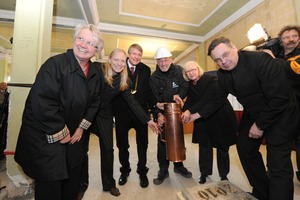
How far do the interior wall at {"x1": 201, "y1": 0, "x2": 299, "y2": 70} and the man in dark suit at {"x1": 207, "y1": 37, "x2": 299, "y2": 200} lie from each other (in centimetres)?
292

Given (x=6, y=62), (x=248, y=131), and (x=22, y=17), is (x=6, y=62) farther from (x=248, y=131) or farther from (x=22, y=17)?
(x=248, y=131)

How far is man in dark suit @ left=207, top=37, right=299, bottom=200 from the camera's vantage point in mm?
1193

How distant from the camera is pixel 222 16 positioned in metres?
4.67

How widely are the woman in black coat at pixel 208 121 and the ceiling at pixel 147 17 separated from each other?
2848mm

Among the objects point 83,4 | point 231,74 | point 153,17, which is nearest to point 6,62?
point 83,4

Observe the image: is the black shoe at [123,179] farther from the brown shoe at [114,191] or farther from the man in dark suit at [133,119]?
the brown shoe at [114,191]

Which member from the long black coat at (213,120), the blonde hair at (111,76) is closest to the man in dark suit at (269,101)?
the long black coat at (213,120)

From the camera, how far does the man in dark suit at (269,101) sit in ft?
3.92

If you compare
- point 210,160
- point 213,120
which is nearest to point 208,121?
point 213,120

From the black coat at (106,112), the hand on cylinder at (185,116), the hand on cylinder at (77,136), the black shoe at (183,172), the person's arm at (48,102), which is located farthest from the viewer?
the black shoe at (183,172)

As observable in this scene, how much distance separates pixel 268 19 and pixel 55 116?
456 cm

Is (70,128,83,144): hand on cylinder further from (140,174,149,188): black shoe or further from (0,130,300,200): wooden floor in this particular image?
(140,174,149,188): black shoe

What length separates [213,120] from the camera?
1.95 m

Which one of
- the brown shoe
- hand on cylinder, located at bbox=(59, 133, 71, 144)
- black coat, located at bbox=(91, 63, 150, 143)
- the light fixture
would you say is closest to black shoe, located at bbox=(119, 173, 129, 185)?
the brown shoe
